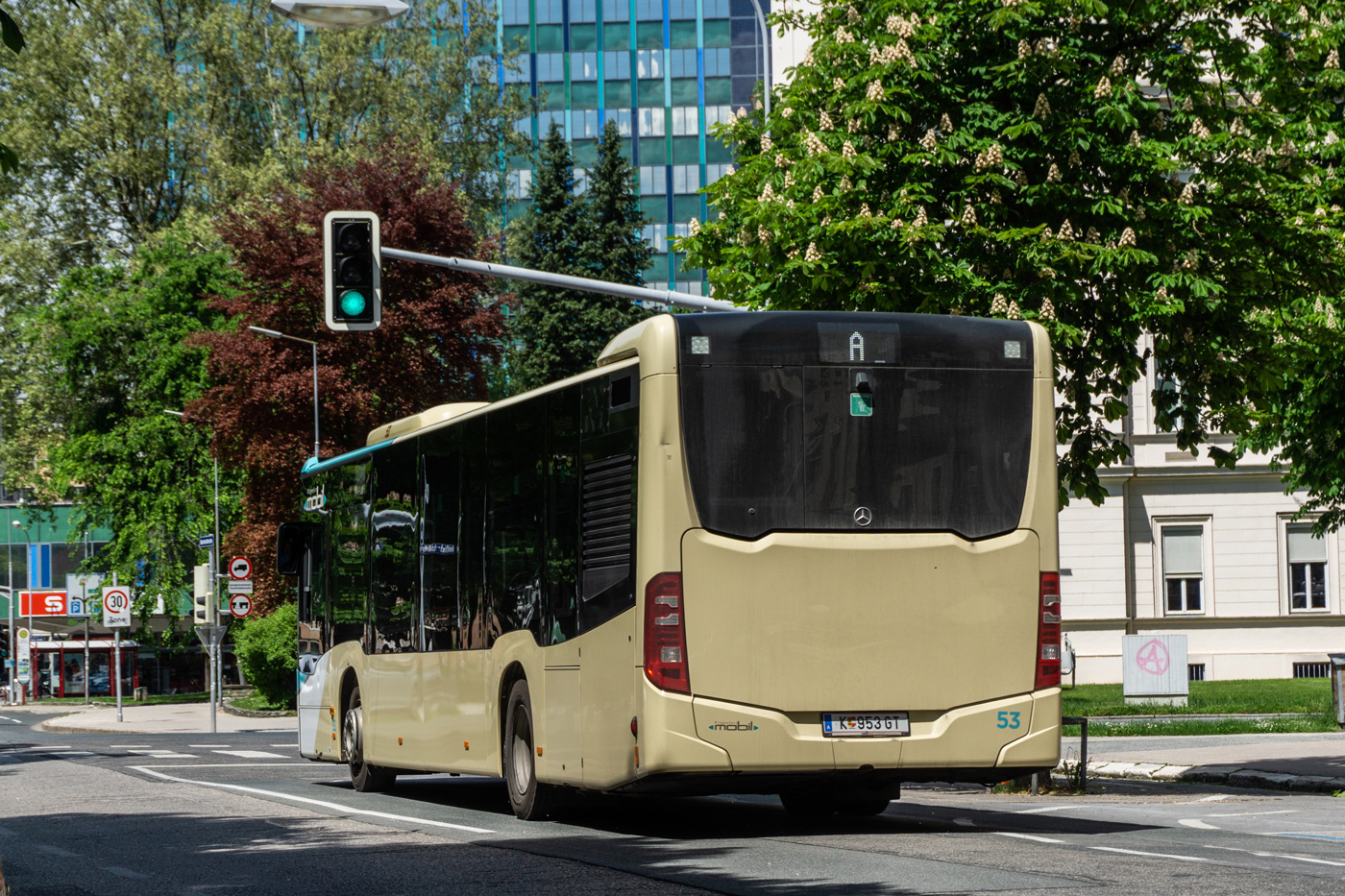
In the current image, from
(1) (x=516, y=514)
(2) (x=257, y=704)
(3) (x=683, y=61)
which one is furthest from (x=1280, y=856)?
(3) (x=683, y=61)

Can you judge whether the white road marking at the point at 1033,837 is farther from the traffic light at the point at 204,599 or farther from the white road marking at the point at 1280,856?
the traffic light at the point at 204,599

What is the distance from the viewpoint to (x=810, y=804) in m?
14.0

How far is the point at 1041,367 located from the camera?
11766 mm

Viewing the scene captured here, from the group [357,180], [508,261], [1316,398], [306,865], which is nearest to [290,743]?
[357,180]

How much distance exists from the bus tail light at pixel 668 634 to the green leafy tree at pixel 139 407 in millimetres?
39483

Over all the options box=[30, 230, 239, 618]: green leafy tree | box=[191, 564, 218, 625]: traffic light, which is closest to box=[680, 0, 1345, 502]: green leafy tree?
box=[191, 564, 218, 625]: traffic light

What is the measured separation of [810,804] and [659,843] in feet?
9.58

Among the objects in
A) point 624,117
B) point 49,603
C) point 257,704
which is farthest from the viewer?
point 624,117

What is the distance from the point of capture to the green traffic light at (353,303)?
1755cm

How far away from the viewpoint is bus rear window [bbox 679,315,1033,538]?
11.1 metres

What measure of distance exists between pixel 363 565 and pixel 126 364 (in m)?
37.0

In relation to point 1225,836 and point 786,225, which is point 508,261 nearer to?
point 786,225

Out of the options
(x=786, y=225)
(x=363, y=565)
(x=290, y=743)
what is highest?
(x=786, y=225)

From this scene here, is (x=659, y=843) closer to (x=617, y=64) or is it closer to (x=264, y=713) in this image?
(x=264, y=713)
